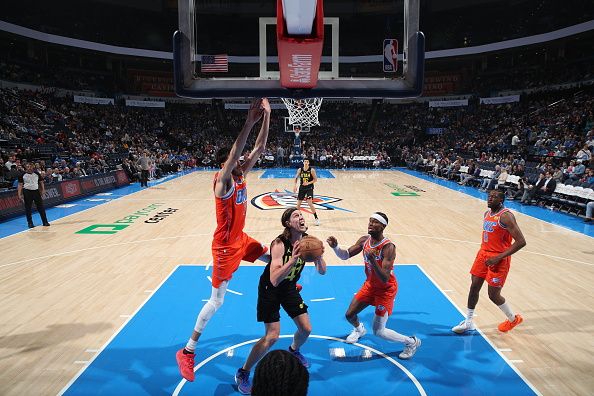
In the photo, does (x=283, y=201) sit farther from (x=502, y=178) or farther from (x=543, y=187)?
(x=543, y=187)

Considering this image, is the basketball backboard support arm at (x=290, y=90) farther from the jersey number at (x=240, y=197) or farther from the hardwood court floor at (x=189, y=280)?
the hardwood court floor at (x=189, y=280)

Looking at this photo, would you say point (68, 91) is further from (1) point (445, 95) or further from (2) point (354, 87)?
(2) point (354, 87)

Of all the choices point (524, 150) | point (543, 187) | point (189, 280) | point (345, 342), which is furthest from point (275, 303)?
point (524, 150)

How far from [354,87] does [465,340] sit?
137 inches

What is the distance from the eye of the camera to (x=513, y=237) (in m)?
5.11

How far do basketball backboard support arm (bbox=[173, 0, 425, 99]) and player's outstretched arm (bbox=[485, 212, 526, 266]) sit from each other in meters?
2.10

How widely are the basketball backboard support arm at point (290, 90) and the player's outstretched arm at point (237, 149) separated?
141mm

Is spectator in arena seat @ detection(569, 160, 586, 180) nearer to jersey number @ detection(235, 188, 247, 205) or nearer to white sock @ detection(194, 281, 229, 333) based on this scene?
jersey number @ detection(235, 188, 247, 205)

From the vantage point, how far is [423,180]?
25.1m

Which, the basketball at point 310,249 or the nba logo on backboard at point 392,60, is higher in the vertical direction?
the nba logo on backboard at point 392,60

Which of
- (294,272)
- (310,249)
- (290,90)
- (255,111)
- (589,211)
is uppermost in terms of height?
(290,90)

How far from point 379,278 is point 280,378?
3.03 metres

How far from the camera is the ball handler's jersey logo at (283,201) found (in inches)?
608

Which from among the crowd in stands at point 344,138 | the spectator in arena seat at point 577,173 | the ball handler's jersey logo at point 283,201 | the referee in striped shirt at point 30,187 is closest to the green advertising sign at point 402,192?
the ball handler's jersey logo at point 283,201
